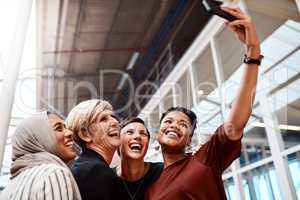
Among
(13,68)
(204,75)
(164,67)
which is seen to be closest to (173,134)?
(13,68)

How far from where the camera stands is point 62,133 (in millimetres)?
961

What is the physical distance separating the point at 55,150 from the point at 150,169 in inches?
14.1

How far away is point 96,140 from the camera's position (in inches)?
38.6

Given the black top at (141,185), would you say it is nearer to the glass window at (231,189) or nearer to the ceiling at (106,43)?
the ceiling at (106,43)

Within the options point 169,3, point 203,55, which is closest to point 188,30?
point 203,55

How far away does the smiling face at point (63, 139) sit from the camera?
0.94 metres

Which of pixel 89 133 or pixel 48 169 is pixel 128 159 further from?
pixel 48 169

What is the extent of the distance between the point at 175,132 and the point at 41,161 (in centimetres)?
43

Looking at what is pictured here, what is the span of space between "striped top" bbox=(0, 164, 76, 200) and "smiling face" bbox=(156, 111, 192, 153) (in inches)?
14.5

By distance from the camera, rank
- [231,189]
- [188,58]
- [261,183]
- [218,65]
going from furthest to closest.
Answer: [188,58], [218,65], [231,189], [261,183]

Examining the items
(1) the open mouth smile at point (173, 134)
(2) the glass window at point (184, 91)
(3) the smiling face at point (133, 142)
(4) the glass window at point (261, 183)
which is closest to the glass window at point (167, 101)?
(2) the glass window at point (184, 91)

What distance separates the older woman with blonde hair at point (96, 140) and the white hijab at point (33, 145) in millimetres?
81

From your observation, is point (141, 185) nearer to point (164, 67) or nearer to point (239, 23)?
point (239, 23)

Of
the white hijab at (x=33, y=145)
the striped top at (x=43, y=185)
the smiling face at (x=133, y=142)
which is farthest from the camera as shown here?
the smiling face at (x=133, y=142)
